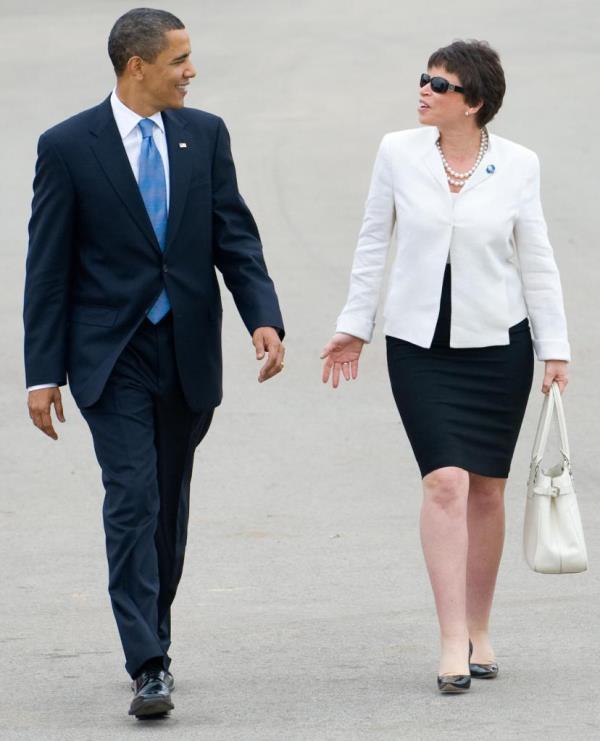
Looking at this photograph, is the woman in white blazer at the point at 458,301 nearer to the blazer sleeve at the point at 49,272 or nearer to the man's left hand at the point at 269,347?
the man's left hand at the point at 269,347

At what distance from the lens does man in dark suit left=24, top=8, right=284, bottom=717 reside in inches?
211

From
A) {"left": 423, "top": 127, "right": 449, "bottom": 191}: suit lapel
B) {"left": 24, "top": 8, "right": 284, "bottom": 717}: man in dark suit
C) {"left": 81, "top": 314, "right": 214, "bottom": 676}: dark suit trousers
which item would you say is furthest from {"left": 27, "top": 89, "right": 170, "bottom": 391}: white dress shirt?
{"left": 423, "top": 127, "right": 449, "bottom": 191}: suit lapel

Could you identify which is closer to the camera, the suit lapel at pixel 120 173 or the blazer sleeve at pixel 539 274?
the suit lapel at pixel 120 173

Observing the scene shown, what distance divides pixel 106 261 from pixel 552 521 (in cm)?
151

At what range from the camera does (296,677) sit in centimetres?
568

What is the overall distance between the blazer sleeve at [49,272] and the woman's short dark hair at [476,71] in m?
1.19

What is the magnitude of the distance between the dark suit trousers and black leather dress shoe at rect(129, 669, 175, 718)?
0.05 metres

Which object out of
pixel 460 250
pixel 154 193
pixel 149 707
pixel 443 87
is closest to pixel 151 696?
pixel 149 707

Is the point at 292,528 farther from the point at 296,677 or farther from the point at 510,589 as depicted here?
the point at 296,677

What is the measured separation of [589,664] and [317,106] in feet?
32.9

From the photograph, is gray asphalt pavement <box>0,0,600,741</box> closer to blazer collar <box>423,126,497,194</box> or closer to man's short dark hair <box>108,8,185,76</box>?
blazer collar <box>423,126,497,194</box>

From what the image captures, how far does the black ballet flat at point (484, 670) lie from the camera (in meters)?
5.68

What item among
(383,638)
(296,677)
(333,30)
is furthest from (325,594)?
(333,30)

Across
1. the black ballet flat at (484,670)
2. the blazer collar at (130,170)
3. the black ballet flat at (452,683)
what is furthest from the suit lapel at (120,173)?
the black ballet flat at (484,670)
